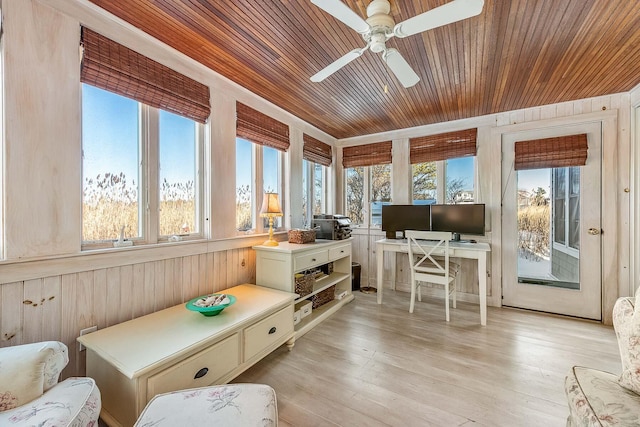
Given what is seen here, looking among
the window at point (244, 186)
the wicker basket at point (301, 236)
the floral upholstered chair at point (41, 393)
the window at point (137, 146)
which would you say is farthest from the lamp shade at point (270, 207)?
Answer: the floral upholstered chair at point (41, 393)

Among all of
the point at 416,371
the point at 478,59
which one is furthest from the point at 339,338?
the point at 478,59

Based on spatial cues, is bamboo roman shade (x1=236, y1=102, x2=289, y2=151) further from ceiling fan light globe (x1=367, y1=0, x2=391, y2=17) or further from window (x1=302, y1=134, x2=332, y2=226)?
ceiling fan light globe (x1=367, y1=0, x2=391, y2=17)

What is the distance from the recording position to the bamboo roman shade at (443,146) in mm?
3424

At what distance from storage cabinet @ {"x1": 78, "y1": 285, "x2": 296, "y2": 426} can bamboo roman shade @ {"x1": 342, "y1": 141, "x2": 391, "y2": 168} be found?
2808 millimetres

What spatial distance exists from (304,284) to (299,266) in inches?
9.8

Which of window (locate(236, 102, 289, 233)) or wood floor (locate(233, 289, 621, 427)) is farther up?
window (locate(236, 102, 289, 233))

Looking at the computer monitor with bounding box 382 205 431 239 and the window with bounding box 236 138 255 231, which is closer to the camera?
the window with bounding box 236 138 255 231

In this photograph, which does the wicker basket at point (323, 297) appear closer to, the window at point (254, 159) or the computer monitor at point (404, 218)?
the window at point (254, 159)

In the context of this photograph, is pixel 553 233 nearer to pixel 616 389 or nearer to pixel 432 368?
pixel 432 368

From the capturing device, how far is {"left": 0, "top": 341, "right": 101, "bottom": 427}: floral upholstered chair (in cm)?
92

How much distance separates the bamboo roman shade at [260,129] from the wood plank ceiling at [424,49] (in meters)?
0.22

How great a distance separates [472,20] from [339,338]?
8.85ft

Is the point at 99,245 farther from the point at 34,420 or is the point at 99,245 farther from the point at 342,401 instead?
the point at 342,401

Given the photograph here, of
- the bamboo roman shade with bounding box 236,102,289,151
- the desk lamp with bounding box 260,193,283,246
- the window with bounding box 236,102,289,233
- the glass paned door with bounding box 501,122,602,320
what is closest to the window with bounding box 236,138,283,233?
the window with bounding box 236,102,289,233
